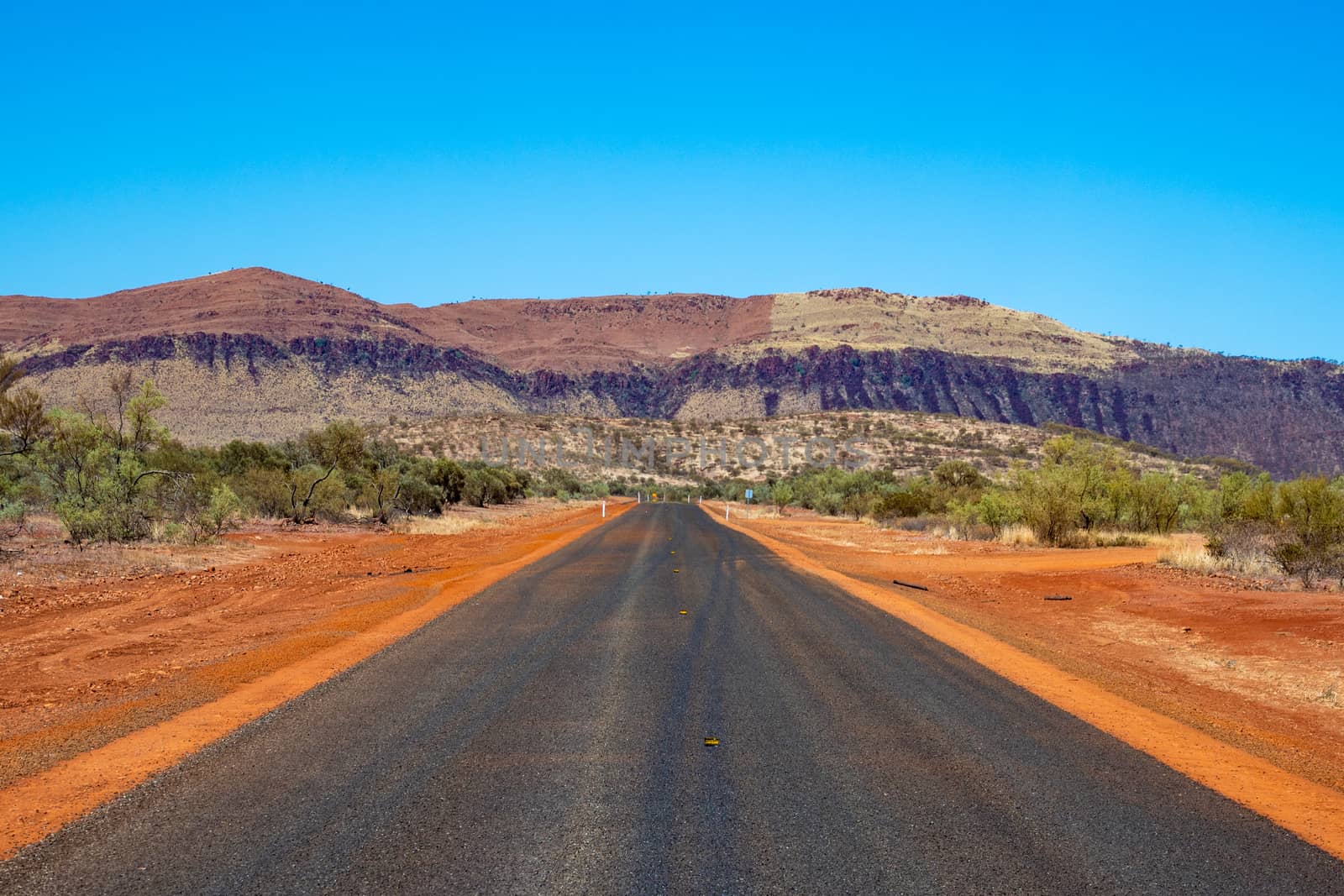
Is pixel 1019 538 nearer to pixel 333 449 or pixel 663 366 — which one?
pixel 333 449

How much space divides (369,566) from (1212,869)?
17.1m

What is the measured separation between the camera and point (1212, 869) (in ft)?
14.1

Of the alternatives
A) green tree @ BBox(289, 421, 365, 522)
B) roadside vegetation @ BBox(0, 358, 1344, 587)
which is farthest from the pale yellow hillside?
green tree @ BBox(289, 421, 365, 522)

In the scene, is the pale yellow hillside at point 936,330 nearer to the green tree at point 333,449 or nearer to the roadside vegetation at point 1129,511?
the roadside vegetation at point 1129,511

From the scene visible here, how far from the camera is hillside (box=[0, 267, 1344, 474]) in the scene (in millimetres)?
102125

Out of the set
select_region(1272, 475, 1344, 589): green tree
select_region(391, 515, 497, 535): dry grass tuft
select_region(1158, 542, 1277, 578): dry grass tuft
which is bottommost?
select_region(391, 515, 497, 535): dry grass tuft

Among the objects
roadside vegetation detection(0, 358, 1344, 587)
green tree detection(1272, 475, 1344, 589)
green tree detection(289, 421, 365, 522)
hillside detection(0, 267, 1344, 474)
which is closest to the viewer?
green tree detection(1272, 475, 1344, 589)

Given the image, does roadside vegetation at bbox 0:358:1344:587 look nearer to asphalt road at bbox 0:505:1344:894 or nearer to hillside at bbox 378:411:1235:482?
asphalt road at bbox 0:505:1344:894

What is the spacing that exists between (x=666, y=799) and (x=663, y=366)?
145 meters

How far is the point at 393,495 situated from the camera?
34.3 m

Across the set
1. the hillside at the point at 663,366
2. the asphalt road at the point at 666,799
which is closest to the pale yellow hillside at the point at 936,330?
the hillside at the point at 663,366

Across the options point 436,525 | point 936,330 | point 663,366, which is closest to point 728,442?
point 663,366

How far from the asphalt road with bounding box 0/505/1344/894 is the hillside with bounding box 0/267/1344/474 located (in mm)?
87284

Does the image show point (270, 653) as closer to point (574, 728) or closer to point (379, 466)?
point (574, 728)
